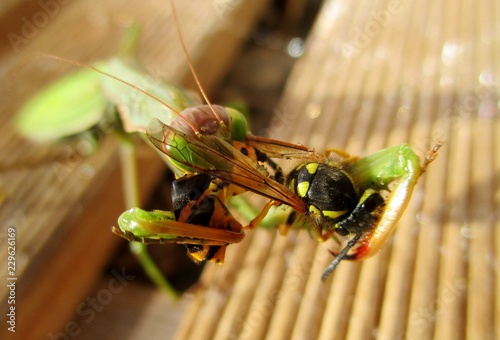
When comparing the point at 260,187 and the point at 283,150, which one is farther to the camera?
the point at 283,150

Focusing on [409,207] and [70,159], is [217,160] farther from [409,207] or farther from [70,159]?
[70,159]

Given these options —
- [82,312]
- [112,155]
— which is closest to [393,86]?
[112,155]

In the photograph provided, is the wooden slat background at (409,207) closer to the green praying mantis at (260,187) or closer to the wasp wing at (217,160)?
the green praying mantis at (260,187)

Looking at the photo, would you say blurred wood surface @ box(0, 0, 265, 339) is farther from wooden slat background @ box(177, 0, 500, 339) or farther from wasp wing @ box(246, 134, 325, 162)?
wasp wing @ box(246, 134, 325, 162)

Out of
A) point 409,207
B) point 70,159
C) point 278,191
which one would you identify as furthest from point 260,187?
point 70,159

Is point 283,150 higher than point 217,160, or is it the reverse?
point 217,160

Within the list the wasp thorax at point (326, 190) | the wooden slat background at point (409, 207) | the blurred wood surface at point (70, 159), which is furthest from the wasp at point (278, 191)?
the blurred wood surface at point (70, 159)
